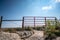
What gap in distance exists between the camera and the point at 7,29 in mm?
14219

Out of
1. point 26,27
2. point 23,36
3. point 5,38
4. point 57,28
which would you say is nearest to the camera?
point 5,38

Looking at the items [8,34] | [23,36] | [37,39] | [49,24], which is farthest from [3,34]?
[49,24]

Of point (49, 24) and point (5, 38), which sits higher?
point (49, 24)

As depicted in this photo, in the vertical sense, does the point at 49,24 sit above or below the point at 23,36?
above

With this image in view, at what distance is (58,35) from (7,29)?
169 inches

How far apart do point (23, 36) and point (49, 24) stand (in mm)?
2322

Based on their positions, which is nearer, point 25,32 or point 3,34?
point 3,34

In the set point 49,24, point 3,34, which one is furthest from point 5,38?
point 49,24

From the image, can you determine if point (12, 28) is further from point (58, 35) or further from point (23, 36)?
point (58, 35)

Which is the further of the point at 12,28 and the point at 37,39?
the point at 12,28

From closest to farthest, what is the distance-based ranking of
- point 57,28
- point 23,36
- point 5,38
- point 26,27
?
point 5,38 < point 23,36 < point 57,28 < point 26,27

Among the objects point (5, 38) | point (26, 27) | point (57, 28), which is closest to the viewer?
point (5, 38)

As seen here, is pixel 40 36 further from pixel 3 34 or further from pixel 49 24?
pixel 3 34

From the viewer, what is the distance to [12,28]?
14.6m
